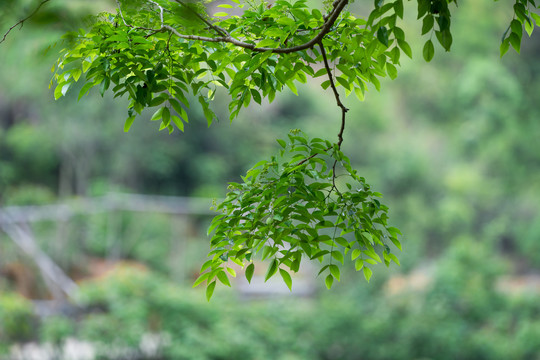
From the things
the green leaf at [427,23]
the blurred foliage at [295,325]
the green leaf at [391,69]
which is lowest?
the blurred foliage at [295,325]

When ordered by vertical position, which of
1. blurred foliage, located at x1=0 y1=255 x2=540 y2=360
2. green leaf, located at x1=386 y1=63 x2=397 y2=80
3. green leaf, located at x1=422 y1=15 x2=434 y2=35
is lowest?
blurred foliage, located at x1=0 y1=255 x2=540 y2=360

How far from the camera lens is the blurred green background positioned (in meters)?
4.24

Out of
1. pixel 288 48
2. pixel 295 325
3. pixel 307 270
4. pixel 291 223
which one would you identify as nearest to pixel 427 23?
pixel 288 48

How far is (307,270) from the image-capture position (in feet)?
21.3

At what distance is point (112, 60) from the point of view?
108 cm

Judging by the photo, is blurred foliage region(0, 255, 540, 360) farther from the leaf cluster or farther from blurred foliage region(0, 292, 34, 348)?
the leaf cluster

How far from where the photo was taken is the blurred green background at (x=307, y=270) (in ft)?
13.9

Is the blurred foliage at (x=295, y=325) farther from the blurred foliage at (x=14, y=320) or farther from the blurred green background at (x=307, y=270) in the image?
the blurred foliage at (x=14, y=320)

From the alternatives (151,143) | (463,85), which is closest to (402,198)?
(463,85)

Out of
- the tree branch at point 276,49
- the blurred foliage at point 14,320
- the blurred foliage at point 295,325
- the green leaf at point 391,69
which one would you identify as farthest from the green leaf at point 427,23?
the blurred foliage at point 14,320

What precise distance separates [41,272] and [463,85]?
17.9 feet

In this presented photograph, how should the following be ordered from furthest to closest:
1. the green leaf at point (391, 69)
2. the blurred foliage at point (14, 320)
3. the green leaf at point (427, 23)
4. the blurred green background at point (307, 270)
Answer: the blurred green background at point (307, 270), the blurred foliage at point (14, 320), the green leaf at point (391, 69), the green leaf at point (427, 23)

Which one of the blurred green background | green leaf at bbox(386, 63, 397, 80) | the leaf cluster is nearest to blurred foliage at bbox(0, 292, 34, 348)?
the blurred green background

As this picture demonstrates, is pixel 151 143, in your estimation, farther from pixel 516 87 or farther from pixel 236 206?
pixel 236 206
